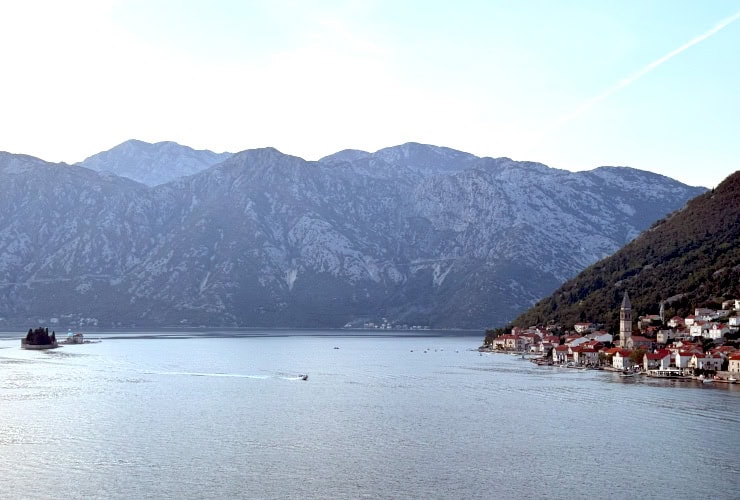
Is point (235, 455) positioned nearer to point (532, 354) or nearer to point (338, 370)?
point (338, 370)

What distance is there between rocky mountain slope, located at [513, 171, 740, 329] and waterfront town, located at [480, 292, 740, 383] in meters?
5.83

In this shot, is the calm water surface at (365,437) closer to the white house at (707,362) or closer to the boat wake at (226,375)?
the boat wake at (226,375)

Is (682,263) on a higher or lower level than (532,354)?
higher

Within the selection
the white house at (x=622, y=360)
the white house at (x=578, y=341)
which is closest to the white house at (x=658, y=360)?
the white house at (x=622, y=360)

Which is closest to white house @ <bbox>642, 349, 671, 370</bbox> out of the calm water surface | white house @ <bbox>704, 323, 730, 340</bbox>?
white house @ <bbox>704, 323, 730, 340</bbox>

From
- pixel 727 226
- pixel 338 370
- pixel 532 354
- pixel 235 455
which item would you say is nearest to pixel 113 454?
pixel 235 455

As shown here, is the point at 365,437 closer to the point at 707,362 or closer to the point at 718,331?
the point at 707,362

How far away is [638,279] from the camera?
7219 inches

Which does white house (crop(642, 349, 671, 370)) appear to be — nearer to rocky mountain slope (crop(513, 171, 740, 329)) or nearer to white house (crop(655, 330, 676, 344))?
white house (crop(655, 330, 676, 344))

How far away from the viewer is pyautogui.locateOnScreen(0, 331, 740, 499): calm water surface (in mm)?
53594

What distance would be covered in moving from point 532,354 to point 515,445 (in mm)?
119549

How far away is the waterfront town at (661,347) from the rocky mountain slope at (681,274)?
5830 mm

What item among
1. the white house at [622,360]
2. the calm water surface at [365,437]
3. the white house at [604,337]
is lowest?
the calm water surface at [365,437]

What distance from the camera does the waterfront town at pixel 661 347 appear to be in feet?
403
